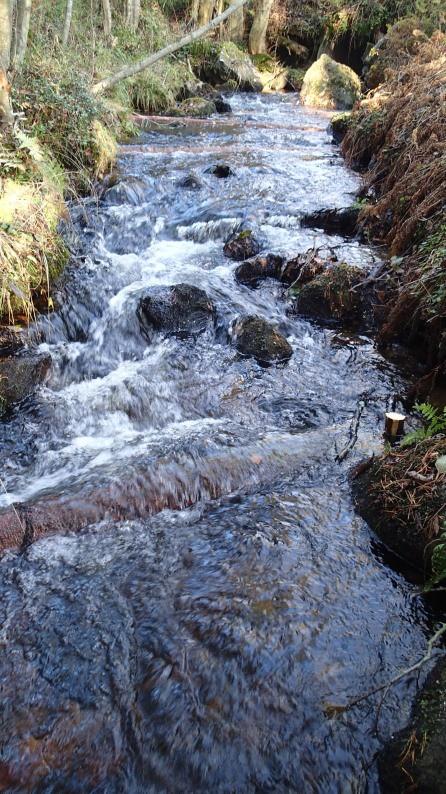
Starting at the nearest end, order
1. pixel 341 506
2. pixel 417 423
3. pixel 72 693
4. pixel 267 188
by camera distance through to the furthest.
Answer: pixel 72 693 < pixel 341 506 < pixel 417 423 < pixel 267 188

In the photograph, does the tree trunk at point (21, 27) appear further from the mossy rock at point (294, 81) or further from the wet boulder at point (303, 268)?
the mossy rock at point (294, 81)

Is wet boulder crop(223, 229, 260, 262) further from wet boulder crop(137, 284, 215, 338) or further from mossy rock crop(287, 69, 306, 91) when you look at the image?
mossy rock crop(287, 69, 306, 91)

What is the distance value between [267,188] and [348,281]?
3.86 m

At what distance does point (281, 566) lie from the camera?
2893mm

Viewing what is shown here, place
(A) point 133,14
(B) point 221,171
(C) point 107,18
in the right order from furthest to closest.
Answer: (A) point 133,14
(C) point 107,18
(B) point 221,171

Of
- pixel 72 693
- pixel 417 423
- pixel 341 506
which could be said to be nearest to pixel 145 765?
pixel 72 693

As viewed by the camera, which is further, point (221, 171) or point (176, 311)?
point (221, 171)

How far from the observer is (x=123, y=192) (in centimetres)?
772

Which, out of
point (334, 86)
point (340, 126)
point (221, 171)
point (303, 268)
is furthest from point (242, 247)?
point (334, 86)

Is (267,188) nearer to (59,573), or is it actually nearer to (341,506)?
(341,506)

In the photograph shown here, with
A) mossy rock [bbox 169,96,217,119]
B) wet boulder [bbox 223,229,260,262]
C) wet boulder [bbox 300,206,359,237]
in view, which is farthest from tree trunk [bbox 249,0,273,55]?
wet boulder [bbox 223,229,260,262]

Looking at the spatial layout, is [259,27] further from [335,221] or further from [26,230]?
[26,230]

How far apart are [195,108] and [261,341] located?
11858 millimetres

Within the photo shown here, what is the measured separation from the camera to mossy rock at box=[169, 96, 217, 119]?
45.3 ft
